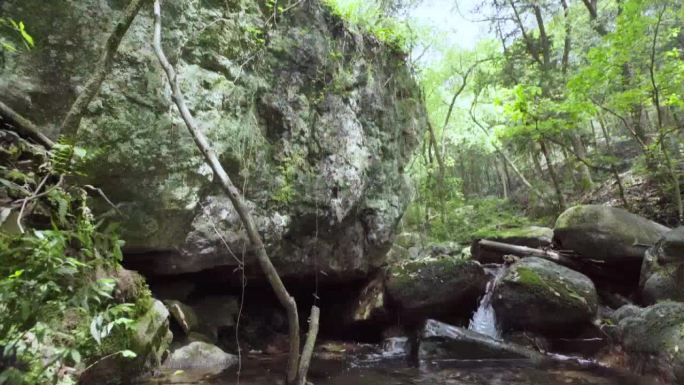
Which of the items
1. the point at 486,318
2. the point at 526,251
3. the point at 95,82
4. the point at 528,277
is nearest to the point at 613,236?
the point at 526,251

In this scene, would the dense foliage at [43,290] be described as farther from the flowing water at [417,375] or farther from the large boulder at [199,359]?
the flowing water at [417,375]

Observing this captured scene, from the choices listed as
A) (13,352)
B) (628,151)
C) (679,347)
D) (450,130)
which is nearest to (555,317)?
(679,347)

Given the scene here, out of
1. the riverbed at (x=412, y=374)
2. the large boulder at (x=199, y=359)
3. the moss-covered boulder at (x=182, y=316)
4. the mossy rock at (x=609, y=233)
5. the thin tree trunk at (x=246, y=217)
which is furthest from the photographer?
the mossy rock at (x=609, y=233)

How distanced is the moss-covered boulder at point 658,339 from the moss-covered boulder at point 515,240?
5.11 meters

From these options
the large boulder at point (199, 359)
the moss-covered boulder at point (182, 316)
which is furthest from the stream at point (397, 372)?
the moss-covered boulder at point (182, 316)

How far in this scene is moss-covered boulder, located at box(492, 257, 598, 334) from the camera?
7859 mm

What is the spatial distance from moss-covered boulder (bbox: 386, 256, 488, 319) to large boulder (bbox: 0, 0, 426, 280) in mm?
910

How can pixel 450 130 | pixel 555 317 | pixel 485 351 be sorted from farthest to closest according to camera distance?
1. pixel 450 130
2. pixel 555 317
3. pixel 485 351

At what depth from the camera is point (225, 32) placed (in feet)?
21.7

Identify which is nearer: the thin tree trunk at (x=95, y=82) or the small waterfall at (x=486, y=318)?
the thin tree trunk at (x=95, y=82)

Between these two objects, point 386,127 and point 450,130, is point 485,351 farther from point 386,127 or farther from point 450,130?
point 450,130

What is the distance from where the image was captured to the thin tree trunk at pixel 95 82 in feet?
13.3

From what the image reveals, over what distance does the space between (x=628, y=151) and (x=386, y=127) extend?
63.3 ft

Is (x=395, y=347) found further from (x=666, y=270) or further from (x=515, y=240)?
(x=515, y=240)
